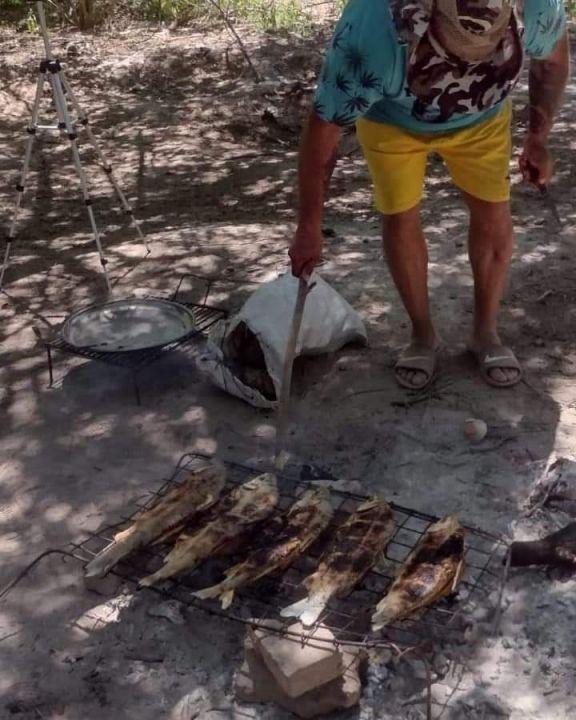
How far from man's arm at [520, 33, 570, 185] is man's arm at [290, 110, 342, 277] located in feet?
3.05

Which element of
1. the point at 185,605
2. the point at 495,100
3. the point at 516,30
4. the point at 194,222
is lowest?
the point at 194,222

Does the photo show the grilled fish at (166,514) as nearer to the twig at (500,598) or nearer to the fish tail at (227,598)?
the fish tail at (227,598)

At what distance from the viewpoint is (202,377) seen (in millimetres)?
4289

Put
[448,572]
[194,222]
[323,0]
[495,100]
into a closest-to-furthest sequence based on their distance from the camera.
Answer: [448,572]
[495,100]
[194,222]
[323,0]

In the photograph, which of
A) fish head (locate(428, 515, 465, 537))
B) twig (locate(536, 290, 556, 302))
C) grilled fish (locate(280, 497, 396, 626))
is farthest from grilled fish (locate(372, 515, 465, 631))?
twig (locate(536, 290, 556, 302))

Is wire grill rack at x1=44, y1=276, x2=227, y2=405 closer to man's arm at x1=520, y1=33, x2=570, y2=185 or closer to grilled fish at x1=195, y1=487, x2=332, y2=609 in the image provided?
grilled fish at x1=195, y1=487, x2=332, y2=609

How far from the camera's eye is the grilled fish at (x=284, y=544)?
274 cm

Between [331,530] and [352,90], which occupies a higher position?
[352,90]

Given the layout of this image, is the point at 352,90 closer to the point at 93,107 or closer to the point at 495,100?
the point at 495,100

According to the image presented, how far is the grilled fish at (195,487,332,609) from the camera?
108 inches

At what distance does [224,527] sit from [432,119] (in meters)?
Result: 1.61

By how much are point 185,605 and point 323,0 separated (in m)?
11.4

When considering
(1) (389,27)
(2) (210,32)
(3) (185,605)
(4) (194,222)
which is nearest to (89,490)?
(3) (185,605)

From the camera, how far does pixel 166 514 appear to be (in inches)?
121
